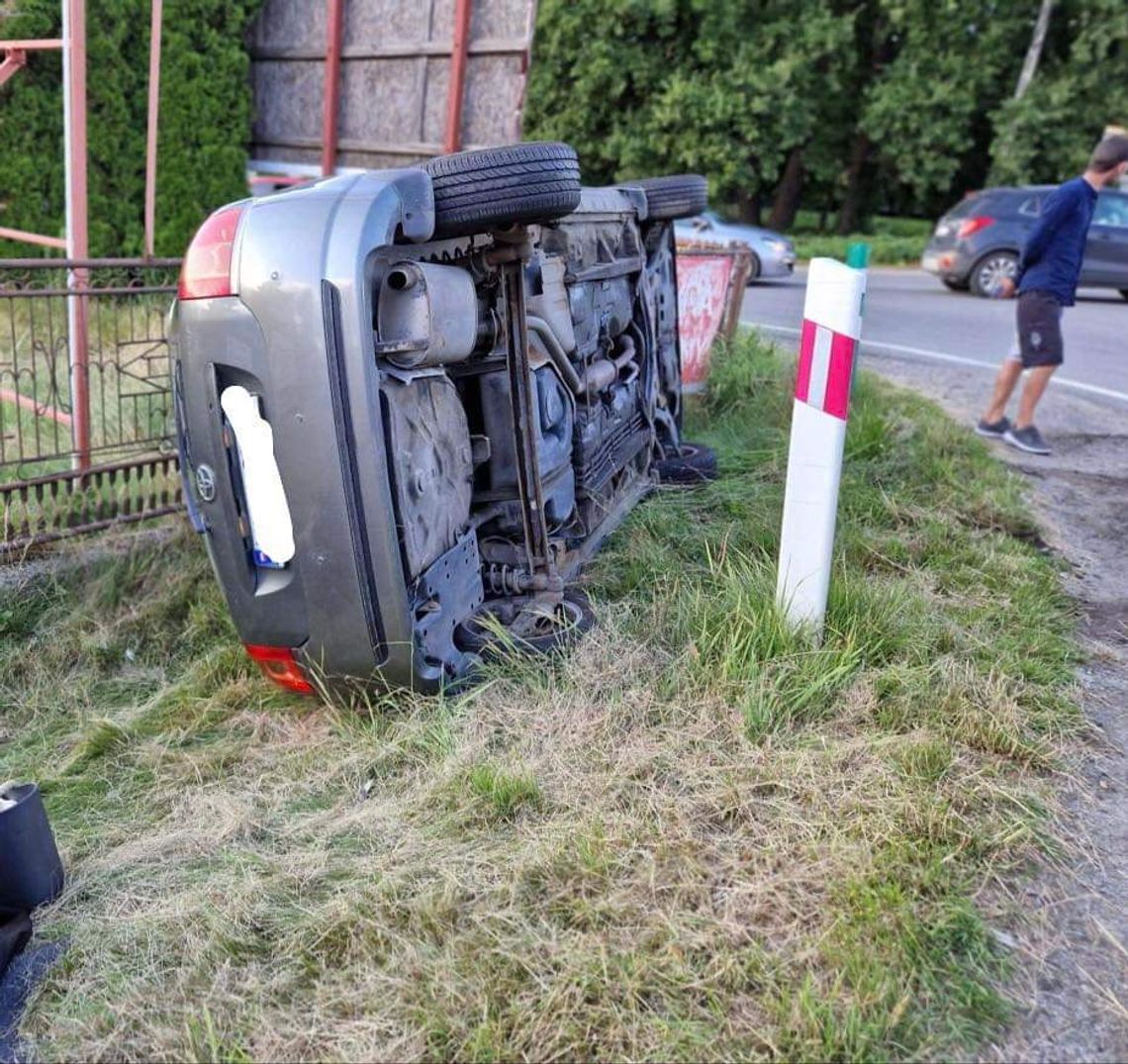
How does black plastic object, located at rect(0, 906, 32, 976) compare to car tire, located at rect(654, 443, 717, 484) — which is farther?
car tire, located at rect(654, 443, 717, 484)

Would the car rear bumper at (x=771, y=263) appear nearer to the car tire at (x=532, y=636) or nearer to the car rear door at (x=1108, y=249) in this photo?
the car rear door at (x=1108, y=249)

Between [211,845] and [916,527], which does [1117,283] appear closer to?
[916,527]

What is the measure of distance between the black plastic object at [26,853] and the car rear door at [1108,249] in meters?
15.9

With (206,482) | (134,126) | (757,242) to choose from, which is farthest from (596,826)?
(757,242)

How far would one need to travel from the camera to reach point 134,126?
11.1 meters

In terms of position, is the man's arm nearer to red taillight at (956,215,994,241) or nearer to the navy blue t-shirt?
the navy blue t-shirt

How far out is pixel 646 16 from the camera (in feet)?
76.5

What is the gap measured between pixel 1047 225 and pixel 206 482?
516 centimetres

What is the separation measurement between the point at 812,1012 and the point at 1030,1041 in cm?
41

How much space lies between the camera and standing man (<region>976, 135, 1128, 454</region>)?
5977mm

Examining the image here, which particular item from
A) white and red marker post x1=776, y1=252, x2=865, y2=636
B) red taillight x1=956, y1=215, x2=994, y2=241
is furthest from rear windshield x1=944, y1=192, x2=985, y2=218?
white and red marker post x1=776, y1=252, x2=865, y2=636

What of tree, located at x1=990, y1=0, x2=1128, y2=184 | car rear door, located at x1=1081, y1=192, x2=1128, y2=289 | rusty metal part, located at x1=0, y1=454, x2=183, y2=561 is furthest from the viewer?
tree, located at x1=990, y1=0, x2=1128, y2=184

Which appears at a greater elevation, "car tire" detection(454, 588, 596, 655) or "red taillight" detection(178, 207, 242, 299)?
"red taillight" detection(178, 207, 242, 299)

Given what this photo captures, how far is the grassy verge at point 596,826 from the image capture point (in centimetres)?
195
